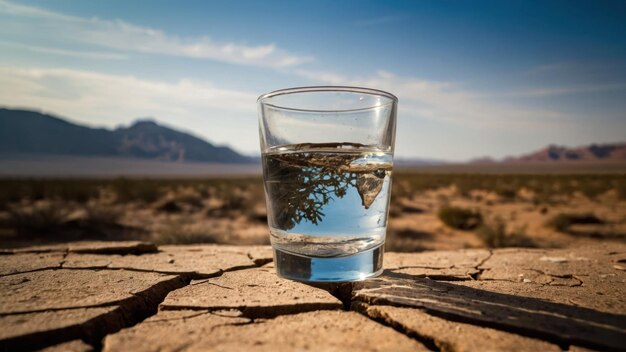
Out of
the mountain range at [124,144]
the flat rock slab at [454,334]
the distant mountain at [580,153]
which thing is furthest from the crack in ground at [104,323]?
the distant mountain at [580,153]

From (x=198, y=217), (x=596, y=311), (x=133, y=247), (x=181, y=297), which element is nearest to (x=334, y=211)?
(x=181, y=297)

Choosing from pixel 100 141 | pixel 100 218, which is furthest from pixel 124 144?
pixel 100 218

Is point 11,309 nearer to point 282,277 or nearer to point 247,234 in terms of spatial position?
point 282,277

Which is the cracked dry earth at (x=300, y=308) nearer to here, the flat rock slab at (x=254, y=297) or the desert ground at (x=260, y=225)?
the flat rock slab at (x=254, y=297)

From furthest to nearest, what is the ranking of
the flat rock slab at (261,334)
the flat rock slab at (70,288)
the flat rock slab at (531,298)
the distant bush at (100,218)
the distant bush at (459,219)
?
the distant bush at (459,219) < the distant bush at (100,218) < the flat rock slab at (70,288) < the flat rock slab at (531,298) < the flat rock slab at (261,334)

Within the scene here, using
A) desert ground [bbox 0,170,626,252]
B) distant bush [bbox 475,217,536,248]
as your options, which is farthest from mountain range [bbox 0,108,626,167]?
distant bush [bbox 475,217,536,248]

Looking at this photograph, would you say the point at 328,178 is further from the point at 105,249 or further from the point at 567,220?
the point at 567,220
